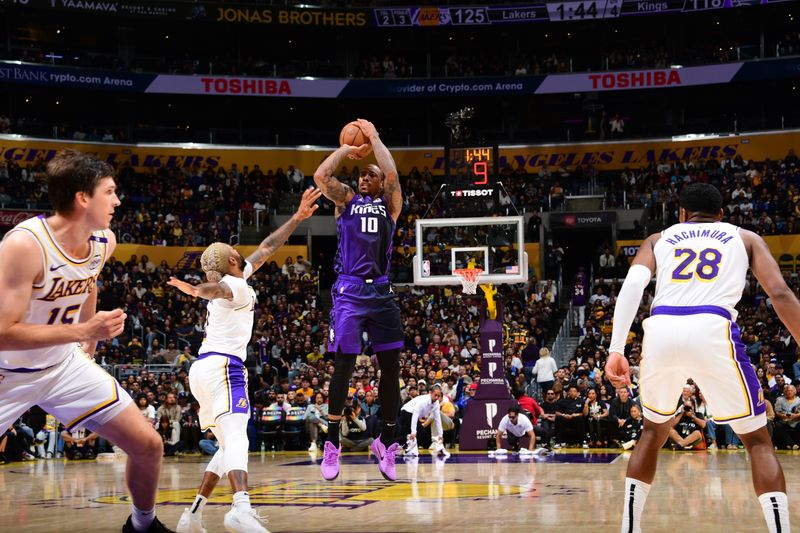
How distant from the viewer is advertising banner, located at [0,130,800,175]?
33.3 metres

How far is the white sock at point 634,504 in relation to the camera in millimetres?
5262

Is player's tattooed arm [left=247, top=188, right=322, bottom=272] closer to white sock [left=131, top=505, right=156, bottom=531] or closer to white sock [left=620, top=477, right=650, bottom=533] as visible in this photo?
white sock [left=131, top=505, right=156, bottom=531]

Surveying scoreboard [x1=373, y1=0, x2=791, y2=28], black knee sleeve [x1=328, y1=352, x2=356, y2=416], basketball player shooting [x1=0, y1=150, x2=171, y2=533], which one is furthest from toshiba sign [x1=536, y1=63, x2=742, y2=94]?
basketball player shooting [x1=0, y1=150, x2=171, y2=533]

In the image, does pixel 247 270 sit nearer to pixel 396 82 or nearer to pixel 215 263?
pixel 215 263

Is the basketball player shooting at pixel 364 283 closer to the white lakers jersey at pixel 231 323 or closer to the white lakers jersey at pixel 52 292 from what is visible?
the white lakers jersey at pixel 231 323

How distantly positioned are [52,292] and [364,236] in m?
3.42

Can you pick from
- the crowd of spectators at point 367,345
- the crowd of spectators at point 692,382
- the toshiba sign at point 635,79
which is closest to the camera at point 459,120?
the crowd of spectators at point 367,345

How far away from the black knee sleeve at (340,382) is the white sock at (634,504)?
319 cm

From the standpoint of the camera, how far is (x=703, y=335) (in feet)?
16.6

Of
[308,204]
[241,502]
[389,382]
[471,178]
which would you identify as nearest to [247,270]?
[308,204]

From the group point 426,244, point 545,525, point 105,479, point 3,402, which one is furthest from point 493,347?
point 3,402

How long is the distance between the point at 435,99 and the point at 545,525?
31708 mm

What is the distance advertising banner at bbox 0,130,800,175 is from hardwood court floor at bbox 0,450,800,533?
21523 millimetres

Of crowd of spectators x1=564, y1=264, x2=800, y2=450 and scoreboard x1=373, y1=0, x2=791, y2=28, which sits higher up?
scoreboard x1=373, y1=0, x2=791, y2=28
